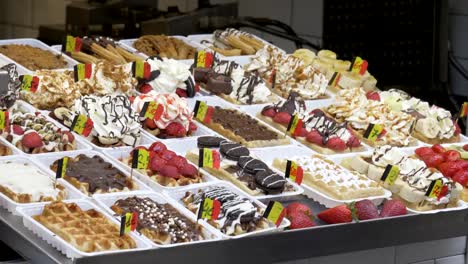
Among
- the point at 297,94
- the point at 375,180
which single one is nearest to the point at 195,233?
the point at 375,180

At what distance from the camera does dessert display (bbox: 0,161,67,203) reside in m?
4.70

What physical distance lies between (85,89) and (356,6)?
238 cm

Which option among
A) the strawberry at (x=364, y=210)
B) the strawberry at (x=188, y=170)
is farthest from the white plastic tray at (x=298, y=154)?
the strawberry at (x=188, y=170)

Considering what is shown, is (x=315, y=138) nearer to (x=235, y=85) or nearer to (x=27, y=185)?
(x=235, y=85)

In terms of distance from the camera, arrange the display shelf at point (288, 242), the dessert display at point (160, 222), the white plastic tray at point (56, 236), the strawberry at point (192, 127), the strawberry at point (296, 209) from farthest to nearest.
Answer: the strawberry at point (192, 127), the strawberry at point (296, 209), the dessert display at point (160, 222), the display shelf at point (288, 242), the white plastic tray at point (56, 236)

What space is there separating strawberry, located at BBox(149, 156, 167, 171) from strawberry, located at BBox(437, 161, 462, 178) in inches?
53.5

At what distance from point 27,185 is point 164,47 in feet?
6.94

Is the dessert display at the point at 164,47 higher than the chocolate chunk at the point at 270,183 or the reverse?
higher

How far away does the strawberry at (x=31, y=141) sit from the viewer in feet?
16.8

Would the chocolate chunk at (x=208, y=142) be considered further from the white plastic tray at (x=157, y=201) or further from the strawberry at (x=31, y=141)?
the strawberry at (x=31, y=141)

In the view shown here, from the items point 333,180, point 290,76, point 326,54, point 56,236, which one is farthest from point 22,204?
point 326,54

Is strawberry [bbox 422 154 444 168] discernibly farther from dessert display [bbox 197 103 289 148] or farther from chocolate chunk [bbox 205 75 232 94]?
chocolate chunk [bbox 205 75 232 94]

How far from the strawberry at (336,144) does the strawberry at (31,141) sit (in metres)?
1.37

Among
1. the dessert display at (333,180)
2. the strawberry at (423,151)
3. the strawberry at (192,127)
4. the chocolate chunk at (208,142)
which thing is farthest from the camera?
the strawberry at (423,151)
